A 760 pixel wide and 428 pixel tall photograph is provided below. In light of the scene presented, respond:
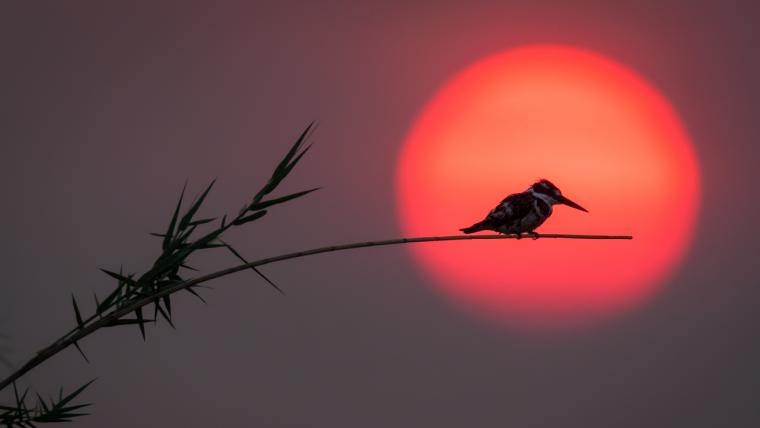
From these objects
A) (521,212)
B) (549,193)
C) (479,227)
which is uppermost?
(549,193)

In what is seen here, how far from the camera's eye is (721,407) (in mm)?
177875

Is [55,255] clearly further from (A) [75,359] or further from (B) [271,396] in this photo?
→ (B) [271,396]

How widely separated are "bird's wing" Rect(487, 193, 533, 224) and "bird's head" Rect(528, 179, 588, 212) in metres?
0.42

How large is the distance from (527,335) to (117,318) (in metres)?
183

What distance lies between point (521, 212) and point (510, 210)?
6.7 inches

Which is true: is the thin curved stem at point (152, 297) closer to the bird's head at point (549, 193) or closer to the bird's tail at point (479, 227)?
the bird's tail at point (479, 227)

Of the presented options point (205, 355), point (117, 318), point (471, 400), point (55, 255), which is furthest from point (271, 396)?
point (117, 318)

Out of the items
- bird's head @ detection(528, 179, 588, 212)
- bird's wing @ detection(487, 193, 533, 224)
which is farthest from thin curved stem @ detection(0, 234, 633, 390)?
bird's head @ detection(528, 179, 588, 212)

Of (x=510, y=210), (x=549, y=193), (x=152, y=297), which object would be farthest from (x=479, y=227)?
(x=152, y=297)

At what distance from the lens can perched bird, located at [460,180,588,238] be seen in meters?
16.7

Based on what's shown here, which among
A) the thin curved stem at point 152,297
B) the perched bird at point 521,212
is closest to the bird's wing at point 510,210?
the perched bird at point 521,212

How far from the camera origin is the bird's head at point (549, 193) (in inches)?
679

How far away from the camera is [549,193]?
17.3 meters

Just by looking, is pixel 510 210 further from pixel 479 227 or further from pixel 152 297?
A: pixel 152 297
